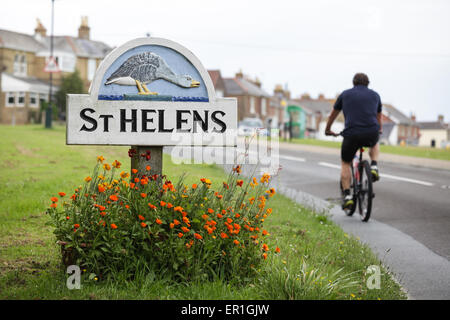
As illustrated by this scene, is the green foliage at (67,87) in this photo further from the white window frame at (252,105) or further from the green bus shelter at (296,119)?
the white window frame at (252,105)

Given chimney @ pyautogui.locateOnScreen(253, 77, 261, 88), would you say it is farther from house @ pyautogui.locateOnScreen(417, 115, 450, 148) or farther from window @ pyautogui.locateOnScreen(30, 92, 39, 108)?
house @ pyautogui.locateOnScreen(417, 115, 450, 148)

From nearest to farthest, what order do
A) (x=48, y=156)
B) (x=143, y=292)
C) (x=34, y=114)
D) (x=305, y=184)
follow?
(x=143, y=292)
(x=305, y=184)
(x=48, y=156)
(x=34, y=114)

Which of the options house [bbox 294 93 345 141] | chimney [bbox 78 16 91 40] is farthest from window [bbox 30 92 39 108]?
house [bbox 294 93 345 141]

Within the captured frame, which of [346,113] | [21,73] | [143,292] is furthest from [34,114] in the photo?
[143,292]

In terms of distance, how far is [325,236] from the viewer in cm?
620

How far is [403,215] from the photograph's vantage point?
28.1ft

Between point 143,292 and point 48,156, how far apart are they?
459 inches

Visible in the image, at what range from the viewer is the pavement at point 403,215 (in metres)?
5.12

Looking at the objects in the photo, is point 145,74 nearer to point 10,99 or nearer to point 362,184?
point 362,184

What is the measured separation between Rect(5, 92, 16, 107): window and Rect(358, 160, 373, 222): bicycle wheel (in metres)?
47.2

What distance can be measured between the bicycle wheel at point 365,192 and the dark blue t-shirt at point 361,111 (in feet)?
1.89

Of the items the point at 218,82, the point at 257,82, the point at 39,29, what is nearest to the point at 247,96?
the point at 218,82
